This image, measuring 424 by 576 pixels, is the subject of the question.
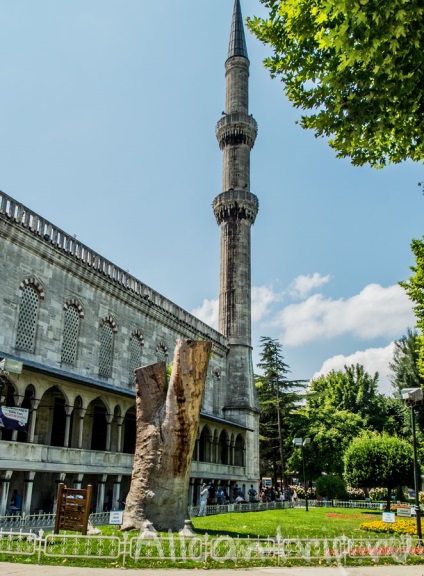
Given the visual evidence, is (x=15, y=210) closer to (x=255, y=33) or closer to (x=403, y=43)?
(x=255, y=33)

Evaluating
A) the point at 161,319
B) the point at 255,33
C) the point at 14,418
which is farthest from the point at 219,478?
the point at 255,33

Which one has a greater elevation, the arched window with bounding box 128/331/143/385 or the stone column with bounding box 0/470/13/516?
the arched window with bounding box 128/331/143/385

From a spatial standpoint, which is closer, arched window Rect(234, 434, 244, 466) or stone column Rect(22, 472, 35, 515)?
stone column Rect(22, 472, 35, 515)

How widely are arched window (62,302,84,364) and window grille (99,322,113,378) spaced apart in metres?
1.98

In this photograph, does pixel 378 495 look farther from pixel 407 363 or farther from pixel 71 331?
pixel 71 331

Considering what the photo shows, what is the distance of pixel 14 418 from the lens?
16547mm

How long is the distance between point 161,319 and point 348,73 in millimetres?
25394

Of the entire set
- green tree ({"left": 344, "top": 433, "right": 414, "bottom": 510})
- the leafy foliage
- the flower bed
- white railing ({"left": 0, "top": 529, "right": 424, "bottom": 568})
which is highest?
the leafy foliage

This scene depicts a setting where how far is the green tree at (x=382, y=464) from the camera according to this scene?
99.0ft

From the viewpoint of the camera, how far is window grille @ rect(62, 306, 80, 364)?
80.0 ft

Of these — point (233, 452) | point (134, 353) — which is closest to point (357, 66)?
point (134, 353)


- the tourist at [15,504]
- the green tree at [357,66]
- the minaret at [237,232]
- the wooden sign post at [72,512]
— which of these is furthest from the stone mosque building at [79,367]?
the green tree at [357,66]

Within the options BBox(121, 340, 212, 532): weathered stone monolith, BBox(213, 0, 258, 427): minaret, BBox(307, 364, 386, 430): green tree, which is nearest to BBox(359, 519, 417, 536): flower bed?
BBox(121, 340, 212, 532): weathered stone monolith

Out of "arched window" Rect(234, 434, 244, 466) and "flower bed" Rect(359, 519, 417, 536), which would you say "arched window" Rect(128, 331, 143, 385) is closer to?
"arched window" Rect(234, 434, 244, 466)
